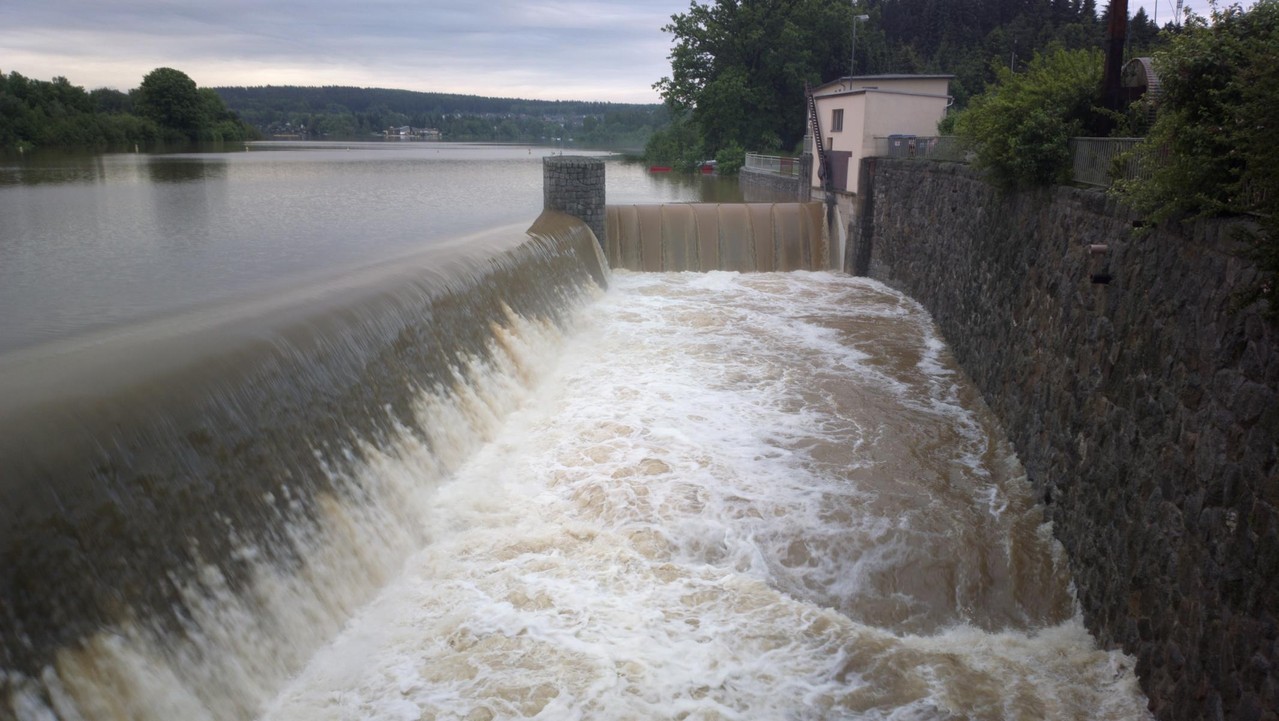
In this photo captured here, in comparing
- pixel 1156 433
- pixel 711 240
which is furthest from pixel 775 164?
pixel 1156 433

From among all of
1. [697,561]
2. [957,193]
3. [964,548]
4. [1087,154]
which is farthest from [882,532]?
[957,193]

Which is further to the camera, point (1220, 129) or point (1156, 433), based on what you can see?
point (1156, 433)

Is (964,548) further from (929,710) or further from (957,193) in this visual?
(957,193)

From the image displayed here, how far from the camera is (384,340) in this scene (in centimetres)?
921

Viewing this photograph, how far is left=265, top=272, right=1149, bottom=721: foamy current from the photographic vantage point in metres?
5.78

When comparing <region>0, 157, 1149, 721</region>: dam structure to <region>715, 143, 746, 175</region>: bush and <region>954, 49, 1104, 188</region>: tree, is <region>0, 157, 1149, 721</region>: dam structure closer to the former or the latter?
<region>954, 49, 1104, 188</region>: tree

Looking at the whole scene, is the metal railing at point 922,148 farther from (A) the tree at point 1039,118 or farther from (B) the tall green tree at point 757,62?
(B) the tall green tree at point 757,62

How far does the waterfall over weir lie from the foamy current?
866cm

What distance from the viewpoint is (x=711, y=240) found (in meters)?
20.8

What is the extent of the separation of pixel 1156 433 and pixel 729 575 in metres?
3.45

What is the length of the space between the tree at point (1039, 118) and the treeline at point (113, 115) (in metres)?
52.2

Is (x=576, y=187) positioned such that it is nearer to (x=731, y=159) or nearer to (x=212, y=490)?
(x=212, y=490)

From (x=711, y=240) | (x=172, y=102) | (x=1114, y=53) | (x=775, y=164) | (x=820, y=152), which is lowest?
(x=711, y=240)

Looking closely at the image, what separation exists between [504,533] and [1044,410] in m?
5.74
